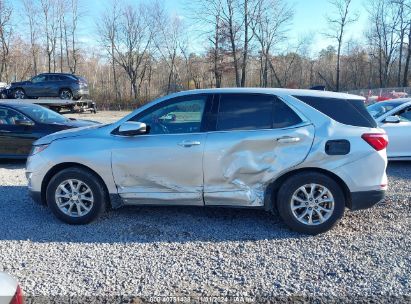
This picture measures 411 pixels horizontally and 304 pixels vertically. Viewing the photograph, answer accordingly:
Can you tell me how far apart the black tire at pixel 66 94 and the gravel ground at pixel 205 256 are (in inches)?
715

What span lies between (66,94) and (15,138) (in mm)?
14621

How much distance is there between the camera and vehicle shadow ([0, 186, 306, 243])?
431cm

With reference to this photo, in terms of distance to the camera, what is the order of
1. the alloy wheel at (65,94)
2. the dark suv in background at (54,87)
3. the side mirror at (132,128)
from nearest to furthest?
the side mirror at (132,128), the dark suv in background at (54,87), the alloy wheel at (65,94)

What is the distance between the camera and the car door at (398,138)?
7.93m

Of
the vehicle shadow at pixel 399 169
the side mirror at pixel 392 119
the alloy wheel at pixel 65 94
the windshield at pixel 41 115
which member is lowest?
the vehicle shadow at pixel 399 169

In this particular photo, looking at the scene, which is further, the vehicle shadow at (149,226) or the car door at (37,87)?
the car door at (37,87)

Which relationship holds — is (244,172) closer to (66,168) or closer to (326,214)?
(326,214)

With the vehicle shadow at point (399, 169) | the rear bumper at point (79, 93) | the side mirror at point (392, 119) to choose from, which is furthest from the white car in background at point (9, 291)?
the rear bumper at point (79, 93)

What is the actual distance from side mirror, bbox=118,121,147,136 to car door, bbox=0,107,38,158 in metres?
4.85

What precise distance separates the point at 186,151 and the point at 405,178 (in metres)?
4.91

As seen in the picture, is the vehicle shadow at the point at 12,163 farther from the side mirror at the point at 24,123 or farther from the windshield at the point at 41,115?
the windshield at the point at 41,115

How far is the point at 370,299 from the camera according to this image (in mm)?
3039

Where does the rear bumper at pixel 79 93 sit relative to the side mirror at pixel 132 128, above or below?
above

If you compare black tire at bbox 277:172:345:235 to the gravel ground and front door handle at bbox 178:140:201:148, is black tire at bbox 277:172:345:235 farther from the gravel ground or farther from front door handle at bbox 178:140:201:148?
front door handle at bbox 178:140:201:148
